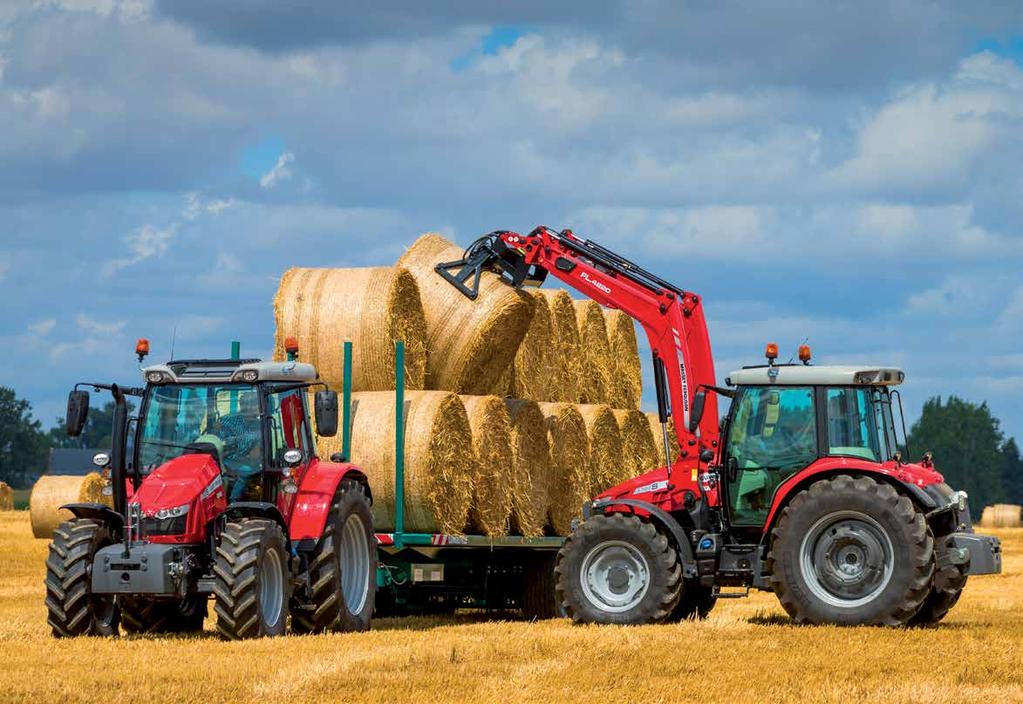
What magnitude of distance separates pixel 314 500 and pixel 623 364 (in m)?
8.30

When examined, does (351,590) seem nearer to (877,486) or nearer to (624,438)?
(877,486)

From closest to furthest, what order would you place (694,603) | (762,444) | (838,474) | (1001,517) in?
(838,474), (762,444), (694,603), (1001,517)

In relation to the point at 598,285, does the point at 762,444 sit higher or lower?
lower

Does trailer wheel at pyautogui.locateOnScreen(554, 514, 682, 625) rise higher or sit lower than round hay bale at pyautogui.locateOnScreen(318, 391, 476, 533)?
lower

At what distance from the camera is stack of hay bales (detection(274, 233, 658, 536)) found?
50.7ft

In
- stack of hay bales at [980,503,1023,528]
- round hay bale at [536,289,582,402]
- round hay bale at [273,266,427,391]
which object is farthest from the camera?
stack of hay bales at [980,503,1023,528]

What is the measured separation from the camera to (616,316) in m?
21.6

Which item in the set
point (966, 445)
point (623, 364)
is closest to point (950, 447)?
point (966, 445)

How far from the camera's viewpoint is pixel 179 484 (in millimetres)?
12812

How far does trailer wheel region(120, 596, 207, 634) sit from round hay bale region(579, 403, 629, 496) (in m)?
5.87

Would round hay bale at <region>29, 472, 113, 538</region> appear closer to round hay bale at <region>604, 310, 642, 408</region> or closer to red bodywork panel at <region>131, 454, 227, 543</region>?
round hay bale at <region>604, 310, 642, 408</region>

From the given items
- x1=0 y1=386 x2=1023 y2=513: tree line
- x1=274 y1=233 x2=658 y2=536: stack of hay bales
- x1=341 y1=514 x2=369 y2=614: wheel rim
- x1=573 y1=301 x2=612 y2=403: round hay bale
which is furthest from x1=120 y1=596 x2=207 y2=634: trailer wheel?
x1=0 y1=386 x2=1023 y2=513: tree line

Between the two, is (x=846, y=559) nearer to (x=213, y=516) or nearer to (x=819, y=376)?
(x=819, y=376)

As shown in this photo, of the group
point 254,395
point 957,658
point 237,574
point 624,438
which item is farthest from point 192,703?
point 624,438
